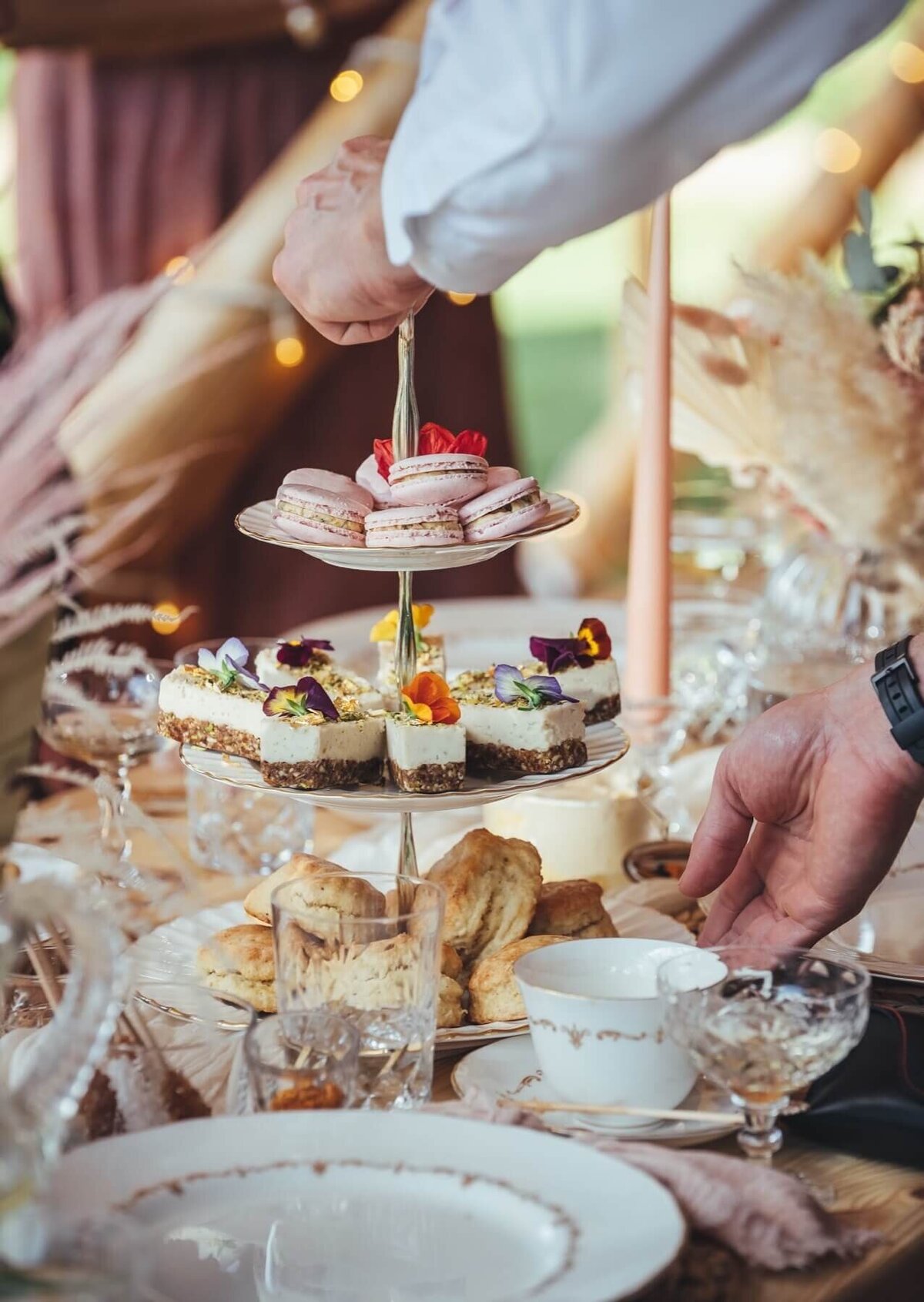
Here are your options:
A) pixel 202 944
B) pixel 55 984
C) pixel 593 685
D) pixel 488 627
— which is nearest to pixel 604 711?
pixel 593 685

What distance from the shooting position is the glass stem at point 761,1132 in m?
0.84

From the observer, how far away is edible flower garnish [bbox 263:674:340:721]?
3.44 feet

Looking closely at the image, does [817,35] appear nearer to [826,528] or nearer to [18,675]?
[18,675]

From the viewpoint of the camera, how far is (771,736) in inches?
43.4

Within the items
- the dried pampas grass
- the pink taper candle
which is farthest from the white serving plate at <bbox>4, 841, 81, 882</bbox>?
the dried pampas grass

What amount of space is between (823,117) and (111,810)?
5.44 meters

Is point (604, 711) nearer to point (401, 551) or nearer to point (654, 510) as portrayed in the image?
point (401, 551)

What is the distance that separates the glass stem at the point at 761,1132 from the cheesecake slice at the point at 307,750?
0.35m

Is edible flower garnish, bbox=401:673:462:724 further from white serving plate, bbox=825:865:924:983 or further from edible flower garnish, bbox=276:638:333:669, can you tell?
white serving plate, bbox=825:865:924:983

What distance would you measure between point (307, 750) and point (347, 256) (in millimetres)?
319

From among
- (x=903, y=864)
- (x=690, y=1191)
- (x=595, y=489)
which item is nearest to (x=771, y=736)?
(x=903, y=864)

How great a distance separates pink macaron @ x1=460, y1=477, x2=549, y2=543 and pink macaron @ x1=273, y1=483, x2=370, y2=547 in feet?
0.24

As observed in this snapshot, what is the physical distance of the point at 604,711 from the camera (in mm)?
1215

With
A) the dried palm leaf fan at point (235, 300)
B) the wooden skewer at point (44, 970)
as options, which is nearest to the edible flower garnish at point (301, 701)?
the wooden skewer at point (44, 970)
